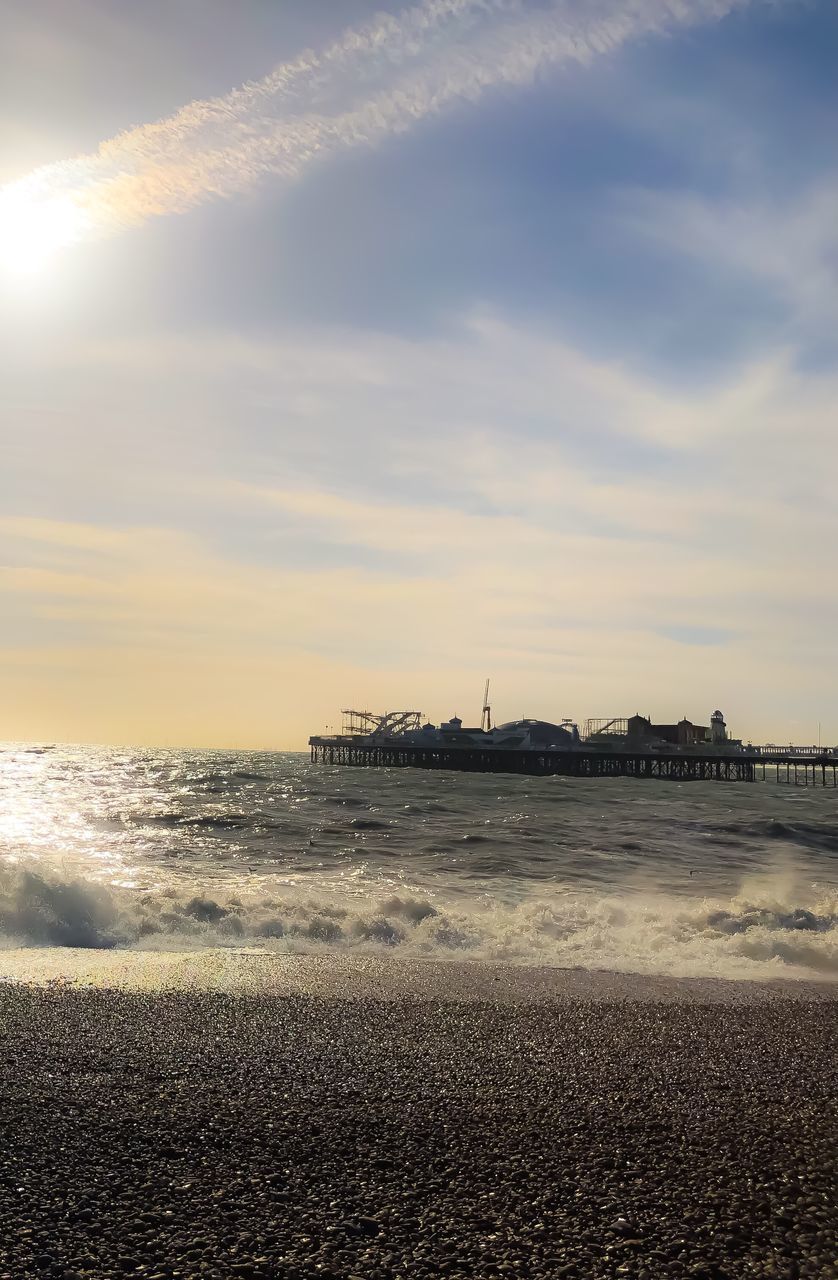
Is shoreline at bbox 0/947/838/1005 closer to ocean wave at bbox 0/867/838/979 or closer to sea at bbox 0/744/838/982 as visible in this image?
sea at bbox 0/744/838/982

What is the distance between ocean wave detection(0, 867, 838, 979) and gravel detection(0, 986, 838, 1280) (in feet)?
12.7

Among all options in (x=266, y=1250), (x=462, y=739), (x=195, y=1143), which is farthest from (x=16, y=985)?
(x=462, y=739)

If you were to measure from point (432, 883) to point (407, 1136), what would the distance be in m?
13.3

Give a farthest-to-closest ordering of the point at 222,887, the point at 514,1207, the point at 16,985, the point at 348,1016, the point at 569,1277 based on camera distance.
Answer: the point at 222,887
the point at 16,985
the point at 348,1016
the point at 514,1207
the point at 569,1277

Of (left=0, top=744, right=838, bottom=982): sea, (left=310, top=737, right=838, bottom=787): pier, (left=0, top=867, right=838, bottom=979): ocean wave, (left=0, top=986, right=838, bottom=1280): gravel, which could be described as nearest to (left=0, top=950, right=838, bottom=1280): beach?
(left=0, top=986, right=838, bottom=1280): gravel

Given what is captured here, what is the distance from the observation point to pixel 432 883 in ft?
59.7

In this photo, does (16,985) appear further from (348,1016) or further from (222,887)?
(222,887)

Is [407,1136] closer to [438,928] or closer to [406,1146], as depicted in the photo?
[406,1146]

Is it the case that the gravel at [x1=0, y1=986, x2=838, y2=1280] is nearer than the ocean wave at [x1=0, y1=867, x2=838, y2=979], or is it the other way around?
the gravel at [x1=0, y1=986, x2=838, y2=1280]

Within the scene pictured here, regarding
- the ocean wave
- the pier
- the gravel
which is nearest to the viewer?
the gravel

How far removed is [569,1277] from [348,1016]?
4347 mm

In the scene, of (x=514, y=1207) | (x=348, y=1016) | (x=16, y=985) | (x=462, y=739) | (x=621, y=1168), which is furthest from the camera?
(x=462, y=739)

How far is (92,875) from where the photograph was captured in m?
17.2

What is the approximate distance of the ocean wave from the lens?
11.6 metres
